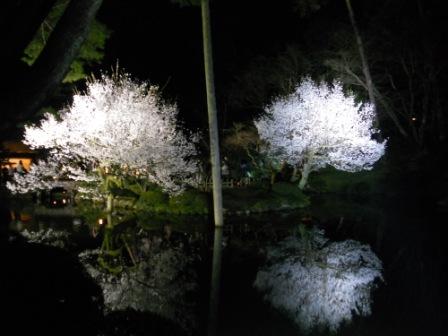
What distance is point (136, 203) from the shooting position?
2028 cm

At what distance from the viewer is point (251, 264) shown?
38.3ft

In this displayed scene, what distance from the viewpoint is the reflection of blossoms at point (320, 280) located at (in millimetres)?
8227

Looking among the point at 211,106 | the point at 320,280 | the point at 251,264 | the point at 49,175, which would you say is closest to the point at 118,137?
the point at 49,175

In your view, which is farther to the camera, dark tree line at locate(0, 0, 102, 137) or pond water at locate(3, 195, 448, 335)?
pond water at locate(3, 195, 448, 335)

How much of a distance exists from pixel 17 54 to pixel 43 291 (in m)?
6.16

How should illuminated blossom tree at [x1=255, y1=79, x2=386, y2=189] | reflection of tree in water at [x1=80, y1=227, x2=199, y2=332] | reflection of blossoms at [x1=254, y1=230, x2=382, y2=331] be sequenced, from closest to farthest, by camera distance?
1. reflection of blossoms at [x1=254, y1=230, x2=382, y2=331]
2. reflection of tree in water at [x1=80, y1=227, x2=199, y2=332]
3. illuminated blossom tree at [x1=255, y1=79, x2=386, y2=189]

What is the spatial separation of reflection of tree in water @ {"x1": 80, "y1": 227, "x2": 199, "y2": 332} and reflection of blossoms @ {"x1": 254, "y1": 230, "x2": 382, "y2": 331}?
61.2 inches

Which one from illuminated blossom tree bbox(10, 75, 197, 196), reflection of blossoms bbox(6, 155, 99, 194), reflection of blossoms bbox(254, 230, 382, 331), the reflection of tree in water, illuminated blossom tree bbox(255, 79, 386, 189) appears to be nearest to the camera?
reflection of blossoms bbox(254, 230, 382, 331)

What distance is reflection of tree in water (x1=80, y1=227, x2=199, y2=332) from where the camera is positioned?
833 centimetres

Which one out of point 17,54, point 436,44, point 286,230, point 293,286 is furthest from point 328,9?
point 17,54

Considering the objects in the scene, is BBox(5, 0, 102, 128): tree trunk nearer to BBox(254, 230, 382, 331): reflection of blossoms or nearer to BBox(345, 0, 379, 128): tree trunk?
BBox(254, 230, 382, 331): reflection of blossoms

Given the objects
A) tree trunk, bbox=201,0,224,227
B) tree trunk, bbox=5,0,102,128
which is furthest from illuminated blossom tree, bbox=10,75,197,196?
tree trunk, bbox=5,0,102,128

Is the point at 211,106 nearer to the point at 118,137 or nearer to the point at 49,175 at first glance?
the point at 118,137

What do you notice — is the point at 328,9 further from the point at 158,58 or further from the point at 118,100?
the point at 118,100
